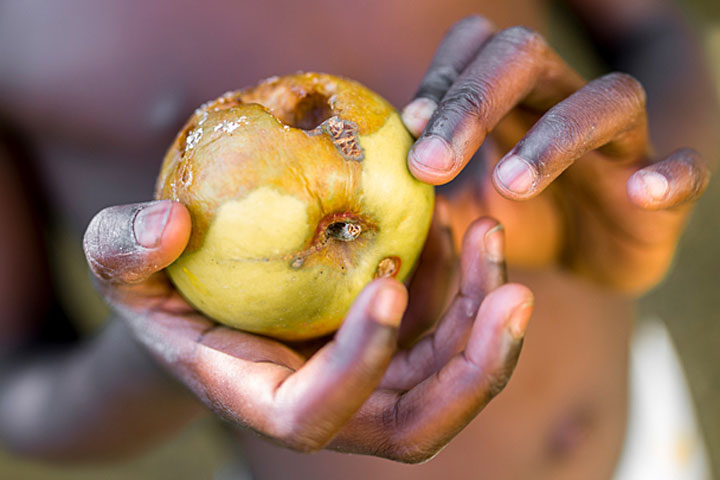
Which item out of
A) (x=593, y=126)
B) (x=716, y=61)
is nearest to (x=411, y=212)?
(x=593, y=126)

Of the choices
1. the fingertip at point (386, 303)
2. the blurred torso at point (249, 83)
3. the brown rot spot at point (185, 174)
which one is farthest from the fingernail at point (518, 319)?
the blurred torso at point (249, 83)

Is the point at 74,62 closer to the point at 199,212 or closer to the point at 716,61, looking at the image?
the point at 199,212

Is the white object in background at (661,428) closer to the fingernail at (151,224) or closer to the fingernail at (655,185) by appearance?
the fingernail at (655,185)

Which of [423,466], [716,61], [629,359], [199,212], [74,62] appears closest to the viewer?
[199,212]

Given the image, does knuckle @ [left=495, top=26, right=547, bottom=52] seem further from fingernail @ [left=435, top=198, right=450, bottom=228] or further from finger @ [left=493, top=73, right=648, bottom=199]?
fingernail @ [left=435, top=198, right=450, bottom=228]

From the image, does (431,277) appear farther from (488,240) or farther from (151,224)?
(151,224)

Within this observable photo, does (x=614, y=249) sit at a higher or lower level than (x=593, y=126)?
lower

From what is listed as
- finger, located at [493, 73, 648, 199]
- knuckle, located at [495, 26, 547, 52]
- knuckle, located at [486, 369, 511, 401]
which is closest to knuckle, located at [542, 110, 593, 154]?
finger, located at [493, 73, 648, 199]
